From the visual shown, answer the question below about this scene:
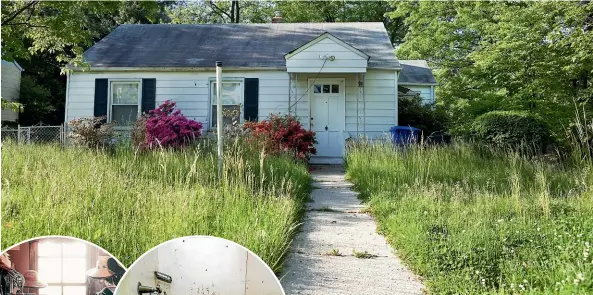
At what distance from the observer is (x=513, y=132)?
32.6ft

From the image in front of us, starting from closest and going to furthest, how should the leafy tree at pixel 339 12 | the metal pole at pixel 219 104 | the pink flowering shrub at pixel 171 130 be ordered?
1. the metal pole at pixel 219 104
2. the pink flowering shrub at pixel 171 130
3. the leafy tree at pixel 339 12

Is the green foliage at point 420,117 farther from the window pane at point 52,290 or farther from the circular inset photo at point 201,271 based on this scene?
the window pane at point 52,290

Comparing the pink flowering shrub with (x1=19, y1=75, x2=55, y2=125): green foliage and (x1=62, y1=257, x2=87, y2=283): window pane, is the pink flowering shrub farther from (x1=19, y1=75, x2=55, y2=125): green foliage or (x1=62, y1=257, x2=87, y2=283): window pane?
(x1=19, y1=75, x2=55, y2=125): green foliage

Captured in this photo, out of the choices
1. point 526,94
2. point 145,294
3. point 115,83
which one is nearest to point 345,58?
point 526,94

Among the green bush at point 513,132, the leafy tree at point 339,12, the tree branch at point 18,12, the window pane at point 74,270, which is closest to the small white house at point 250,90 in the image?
the green bush at point 513,132

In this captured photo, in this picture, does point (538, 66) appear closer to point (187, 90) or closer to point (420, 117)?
point (420, 117)

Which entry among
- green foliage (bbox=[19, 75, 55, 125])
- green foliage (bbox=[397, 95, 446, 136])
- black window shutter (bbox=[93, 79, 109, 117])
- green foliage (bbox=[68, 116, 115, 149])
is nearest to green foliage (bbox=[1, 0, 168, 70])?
green foliage (bbox=[68, 116, 115, 149])

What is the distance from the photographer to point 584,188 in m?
6.51

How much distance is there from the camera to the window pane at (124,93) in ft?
47.1

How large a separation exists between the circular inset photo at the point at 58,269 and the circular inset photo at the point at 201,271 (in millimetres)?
194

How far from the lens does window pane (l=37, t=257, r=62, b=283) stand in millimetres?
2654

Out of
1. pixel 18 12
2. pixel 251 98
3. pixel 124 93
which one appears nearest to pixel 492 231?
pixel 18 12

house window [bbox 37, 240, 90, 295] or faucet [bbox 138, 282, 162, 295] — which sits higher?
house window [bbox 37, 240, 90, 295]

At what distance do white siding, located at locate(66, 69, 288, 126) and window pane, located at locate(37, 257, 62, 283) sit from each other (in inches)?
446
